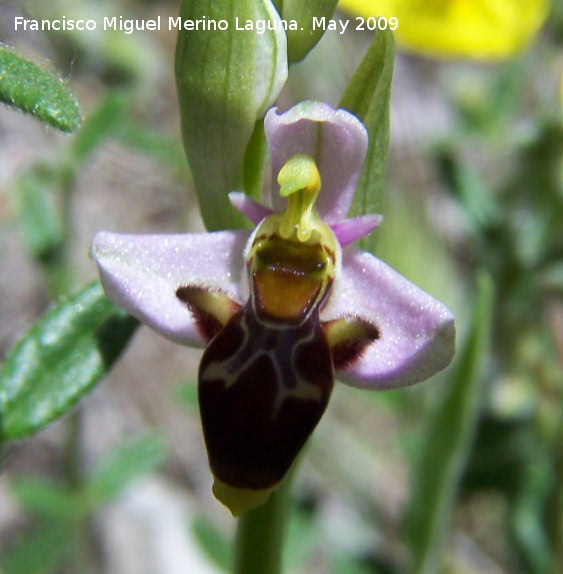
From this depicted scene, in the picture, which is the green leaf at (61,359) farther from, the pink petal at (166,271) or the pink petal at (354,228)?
the pink petal at (354,228)

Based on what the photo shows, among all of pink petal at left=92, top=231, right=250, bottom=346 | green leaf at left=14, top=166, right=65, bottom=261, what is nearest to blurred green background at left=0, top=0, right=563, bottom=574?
green leaf at left=14, top=166, right=65, bottom=261

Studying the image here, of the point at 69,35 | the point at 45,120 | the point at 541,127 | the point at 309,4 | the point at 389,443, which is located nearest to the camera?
the point at 45,120

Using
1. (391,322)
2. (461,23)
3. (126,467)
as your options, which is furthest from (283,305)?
(461,23)

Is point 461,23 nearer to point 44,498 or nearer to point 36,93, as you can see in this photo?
point 44,498

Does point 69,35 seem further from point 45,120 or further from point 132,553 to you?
point 45,120

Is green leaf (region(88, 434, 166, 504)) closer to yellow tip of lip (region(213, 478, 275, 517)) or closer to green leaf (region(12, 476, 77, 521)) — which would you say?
green leaf (region(12, 476, 77, 521))

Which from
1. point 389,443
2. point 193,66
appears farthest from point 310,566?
point 193,66
